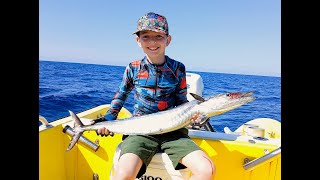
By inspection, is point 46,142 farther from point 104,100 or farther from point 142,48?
point 104,100

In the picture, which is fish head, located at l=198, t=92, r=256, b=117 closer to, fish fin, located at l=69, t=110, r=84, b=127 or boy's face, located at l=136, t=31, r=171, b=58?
boy's face, located at l=136, t=31, r=171, b=58

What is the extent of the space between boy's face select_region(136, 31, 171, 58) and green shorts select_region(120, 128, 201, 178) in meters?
0.69

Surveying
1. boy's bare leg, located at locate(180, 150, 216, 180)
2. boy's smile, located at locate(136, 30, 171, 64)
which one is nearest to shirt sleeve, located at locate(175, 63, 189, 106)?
boy's smile, located at locate(136, 30, 171, 64)

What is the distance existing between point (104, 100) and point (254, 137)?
9.56 metres

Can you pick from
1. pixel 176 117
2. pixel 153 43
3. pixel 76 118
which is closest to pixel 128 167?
pixel 176 117

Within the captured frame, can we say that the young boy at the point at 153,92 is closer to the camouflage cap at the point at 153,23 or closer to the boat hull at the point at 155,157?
the camouflage cap at the point at 153,23

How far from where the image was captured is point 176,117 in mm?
2195

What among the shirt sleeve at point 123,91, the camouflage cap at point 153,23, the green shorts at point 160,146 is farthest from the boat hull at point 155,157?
the camouflage cap at point 153,23

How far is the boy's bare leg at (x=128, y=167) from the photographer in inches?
77.3

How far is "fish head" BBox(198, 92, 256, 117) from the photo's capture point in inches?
79.2

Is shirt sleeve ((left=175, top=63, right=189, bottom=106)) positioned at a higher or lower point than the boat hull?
higher

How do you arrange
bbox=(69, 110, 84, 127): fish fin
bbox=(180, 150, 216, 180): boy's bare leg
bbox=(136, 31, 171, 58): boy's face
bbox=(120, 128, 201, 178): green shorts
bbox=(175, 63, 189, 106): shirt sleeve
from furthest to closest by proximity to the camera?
bbox=(175, 63, 189, 106): shirt sleeve → bbox=(136, 31, 171, 58): boy's face → bbox=(69, 110, 84, 127): fish fin → bbox=(120, 128, 201, 178): green shorts → bbox=(180, 150, 216, 180): boy's bare leg

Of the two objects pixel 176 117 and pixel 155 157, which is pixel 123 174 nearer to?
pixel 155 157
